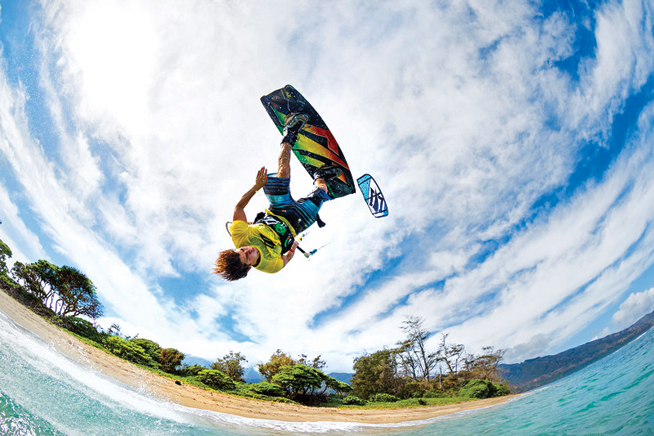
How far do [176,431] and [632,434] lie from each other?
22.0ft

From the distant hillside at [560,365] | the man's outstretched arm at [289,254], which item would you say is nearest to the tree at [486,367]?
the distant hillside at [560,365]

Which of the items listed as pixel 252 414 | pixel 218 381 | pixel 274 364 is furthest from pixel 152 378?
pixel 274 364

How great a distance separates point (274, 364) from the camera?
681 inches

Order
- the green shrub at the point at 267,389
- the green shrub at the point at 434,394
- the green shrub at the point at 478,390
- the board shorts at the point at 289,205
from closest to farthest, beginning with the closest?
the board shorts at the point at 289,205
the green shrub at the point at 267,389
the green shrub at the point at 478,390
the green shrub at the point at 434,394

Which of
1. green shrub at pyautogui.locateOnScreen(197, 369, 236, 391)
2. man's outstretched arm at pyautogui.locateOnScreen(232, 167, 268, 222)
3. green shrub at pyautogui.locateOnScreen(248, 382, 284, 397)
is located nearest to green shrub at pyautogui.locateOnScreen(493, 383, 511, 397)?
green shrub at pyautogui.locateOnScreen(248, 382, 284, 397)

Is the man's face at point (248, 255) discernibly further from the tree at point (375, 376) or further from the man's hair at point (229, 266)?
the tree at point (375, 376)

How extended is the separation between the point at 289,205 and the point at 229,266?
107 centimetres

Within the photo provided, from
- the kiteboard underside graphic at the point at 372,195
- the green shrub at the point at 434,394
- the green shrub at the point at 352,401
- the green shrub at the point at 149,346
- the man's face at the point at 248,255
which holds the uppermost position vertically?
the kiteboard underside graphic at the point at 372,195

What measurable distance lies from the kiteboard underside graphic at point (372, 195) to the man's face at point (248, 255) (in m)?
3.51

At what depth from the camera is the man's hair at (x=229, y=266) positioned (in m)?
2.52

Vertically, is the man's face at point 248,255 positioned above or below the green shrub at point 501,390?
above

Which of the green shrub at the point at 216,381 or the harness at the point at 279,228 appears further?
the green shrub at the point at 216,381

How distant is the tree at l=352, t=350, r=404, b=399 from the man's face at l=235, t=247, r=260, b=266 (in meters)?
22.1

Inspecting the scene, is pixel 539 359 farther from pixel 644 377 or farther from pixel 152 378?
pixel 152 378
